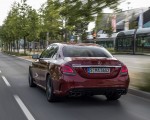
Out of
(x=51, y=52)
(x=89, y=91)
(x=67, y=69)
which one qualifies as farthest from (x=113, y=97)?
(x=51, y=52)

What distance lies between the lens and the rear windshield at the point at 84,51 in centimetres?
1025

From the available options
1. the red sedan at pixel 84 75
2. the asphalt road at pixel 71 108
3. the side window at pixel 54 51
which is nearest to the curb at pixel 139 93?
the asphalt road at pixel 71 108

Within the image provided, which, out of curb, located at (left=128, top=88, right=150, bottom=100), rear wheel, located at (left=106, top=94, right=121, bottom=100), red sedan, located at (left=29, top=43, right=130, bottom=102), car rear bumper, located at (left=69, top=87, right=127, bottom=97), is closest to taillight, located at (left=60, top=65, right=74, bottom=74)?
red sedan, located at (left=29, top=43, right=130, bottom=102)

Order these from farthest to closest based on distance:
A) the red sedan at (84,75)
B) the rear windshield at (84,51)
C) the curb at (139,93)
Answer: the curb at (139,93) → the rear windshield at (84,51) → the red sedan at (84,75)

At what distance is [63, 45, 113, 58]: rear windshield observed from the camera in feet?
33.6

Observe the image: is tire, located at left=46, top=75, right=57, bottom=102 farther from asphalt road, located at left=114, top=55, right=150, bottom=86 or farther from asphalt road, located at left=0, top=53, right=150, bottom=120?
asphalt road, located at left=114, top=55, right=150, bottom=86

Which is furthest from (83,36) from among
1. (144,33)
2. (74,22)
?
(74,22)

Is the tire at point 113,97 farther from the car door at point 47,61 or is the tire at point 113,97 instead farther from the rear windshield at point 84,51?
the car door at point 47,61

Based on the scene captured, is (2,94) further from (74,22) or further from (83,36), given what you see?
(83,36)

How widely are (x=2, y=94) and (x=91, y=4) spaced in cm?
389

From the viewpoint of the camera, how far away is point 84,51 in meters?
10.4

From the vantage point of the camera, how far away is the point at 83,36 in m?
71.6

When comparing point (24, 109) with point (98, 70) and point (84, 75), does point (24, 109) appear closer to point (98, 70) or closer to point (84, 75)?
point (84, 75)

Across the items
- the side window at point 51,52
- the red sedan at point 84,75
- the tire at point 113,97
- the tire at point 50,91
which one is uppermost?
the side window at point 51,52
